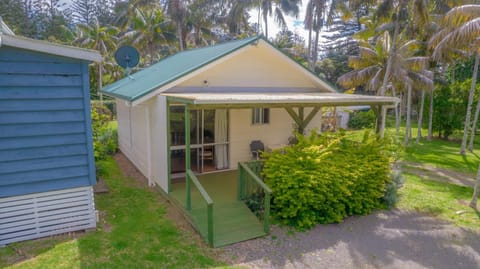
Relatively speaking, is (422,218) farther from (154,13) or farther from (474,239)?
(154,13)

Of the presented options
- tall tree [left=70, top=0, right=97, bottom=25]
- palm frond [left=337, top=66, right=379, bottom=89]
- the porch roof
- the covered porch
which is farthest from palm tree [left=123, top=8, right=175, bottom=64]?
tall tree [left=70, top=0, right=97, bottom=25]

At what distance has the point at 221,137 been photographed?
32.4 ft

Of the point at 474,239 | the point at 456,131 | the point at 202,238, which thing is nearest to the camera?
the point at 202,238

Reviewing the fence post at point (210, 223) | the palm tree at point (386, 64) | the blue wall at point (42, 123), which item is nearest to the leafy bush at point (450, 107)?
the palm tree at point (386, 64)

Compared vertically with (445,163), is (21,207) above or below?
above

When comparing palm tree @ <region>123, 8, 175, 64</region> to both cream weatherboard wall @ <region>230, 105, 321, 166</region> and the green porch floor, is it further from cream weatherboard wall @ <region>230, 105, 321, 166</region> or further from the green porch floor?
the green porch floor

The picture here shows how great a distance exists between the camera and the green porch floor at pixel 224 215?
611cm

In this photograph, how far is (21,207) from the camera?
18.5 feet

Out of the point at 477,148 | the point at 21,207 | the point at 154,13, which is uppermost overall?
the point at 154,13

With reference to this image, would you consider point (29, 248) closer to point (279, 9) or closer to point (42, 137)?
point (42, 137)

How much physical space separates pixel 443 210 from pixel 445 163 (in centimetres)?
699

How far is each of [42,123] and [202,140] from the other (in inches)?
186

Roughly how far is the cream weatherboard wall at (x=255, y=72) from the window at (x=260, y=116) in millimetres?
921

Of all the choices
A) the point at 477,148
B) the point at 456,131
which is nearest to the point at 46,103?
the point at 477,148
